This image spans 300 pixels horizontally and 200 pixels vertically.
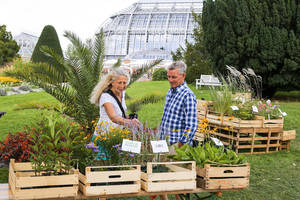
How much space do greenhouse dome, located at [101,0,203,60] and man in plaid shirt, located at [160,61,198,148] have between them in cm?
5471

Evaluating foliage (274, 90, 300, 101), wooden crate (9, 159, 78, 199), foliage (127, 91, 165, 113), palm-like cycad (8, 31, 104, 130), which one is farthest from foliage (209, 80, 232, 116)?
foliage (274, 90, 300, 101)

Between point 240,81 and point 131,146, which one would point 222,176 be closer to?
point 131,146

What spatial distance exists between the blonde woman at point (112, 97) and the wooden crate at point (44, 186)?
1.25 m

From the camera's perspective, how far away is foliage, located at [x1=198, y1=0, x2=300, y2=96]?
40.4 ft

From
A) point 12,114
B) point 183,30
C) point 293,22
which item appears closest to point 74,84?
point 12,114

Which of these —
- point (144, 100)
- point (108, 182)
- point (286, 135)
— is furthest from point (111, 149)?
point (286, 135)

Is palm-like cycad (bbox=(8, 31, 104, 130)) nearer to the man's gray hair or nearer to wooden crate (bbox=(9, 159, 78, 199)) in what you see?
the man's gray hair

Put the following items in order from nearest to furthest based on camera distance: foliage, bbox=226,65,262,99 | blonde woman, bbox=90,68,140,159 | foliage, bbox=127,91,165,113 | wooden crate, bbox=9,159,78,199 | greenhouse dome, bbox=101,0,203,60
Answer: wooden crate, bbox=9,159,78,199 < blonde woman, bbox=90,68,140,159 < foliage, bbox=127,91,165,113 < foliage, bbox=226,65,262,99 < greenhouse dome, bbox=101,0,203,60

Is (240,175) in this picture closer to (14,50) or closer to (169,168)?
(169,168)

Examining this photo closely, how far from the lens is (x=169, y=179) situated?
2480 mm

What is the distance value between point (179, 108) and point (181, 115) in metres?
0.07

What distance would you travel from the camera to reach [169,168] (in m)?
2.68

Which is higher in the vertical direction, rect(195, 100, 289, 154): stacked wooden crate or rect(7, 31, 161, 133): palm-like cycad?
rect(7, 31, 161, 133): palm-like cycad

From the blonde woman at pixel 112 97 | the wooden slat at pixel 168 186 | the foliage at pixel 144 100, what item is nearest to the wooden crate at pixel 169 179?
the wooden slat at pixel 168 186
